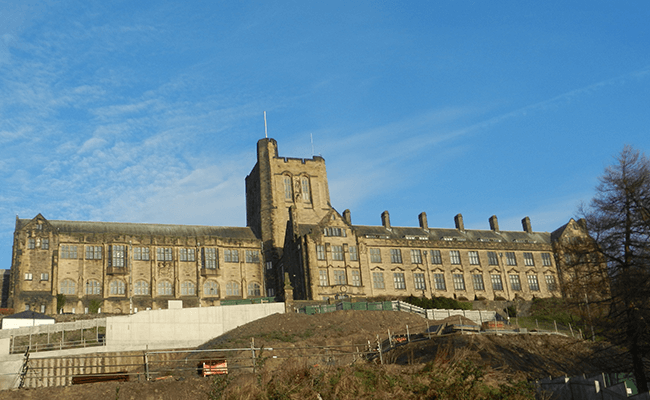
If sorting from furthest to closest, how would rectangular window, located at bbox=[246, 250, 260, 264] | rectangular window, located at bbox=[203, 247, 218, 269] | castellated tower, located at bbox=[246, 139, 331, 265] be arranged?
castellated tower, located at bbox=[246, 139, 331, 265]
rectangular window, located at bbox=[246, 250, 260, 264]
rectangular window, located at bbox=[203, 247, 218, 269]

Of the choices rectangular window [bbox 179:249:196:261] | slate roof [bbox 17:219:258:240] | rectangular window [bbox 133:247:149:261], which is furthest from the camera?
rectangular window [bbox 179:249:196:261]

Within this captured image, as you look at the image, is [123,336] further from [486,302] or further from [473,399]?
[486,302]

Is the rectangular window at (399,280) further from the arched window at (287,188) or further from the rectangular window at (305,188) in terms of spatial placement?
the arched window at (287,188)

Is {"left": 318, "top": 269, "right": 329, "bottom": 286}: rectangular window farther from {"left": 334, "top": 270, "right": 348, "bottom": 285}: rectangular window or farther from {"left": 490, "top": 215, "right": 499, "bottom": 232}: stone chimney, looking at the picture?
{"left": 490, "top": 215, "right": 499, "bottom": 232}: stone chimney

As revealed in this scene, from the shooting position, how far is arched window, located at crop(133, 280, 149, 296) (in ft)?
226

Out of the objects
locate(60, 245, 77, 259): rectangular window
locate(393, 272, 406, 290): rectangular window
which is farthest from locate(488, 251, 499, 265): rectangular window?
locate(60, 245, 77, 259): rectangular window

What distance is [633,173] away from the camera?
25.1 metres

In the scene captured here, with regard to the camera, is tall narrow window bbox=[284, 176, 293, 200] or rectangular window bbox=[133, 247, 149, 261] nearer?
rectangular window bbox=[133, 247, 149, 261]

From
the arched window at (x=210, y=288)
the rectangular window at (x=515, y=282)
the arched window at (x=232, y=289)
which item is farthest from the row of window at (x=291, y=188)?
the rectangular window at (x=515, y=282)

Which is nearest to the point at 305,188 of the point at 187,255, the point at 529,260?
the point at 187,255

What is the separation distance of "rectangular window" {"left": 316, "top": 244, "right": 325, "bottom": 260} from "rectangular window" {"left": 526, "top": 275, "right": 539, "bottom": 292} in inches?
1146

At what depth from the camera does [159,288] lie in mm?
69875

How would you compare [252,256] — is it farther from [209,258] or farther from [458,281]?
[458,281]

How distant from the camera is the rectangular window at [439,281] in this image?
249 feet
